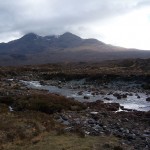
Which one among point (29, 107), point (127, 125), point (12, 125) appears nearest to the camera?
point (12, 125)

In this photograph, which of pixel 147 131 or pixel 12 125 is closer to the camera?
pixel 12 125

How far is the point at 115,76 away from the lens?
77.8m

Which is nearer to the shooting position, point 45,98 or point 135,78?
point 45,98

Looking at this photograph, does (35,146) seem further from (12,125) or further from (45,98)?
(45,98)

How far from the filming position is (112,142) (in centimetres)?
2330

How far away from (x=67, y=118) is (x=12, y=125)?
685 centimetres

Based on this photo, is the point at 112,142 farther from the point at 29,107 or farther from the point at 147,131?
A: the point at 29,107

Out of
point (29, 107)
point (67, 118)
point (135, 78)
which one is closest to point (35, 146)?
point (67, 118)

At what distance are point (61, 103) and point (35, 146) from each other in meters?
17.0

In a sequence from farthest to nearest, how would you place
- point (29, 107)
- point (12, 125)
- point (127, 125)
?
point (29, 107)
point (127, 125)
point (12, 125)

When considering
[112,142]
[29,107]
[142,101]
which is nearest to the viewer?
[112,142]

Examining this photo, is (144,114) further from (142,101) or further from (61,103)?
(142,101)

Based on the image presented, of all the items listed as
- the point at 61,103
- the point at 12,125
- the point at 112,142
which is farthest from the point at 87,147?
the point at 61,103

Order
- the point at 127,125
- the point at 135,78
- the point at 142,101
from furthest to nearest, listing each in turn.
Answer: the point at 135,78 < the point at 142,101 < the point at 127,125
